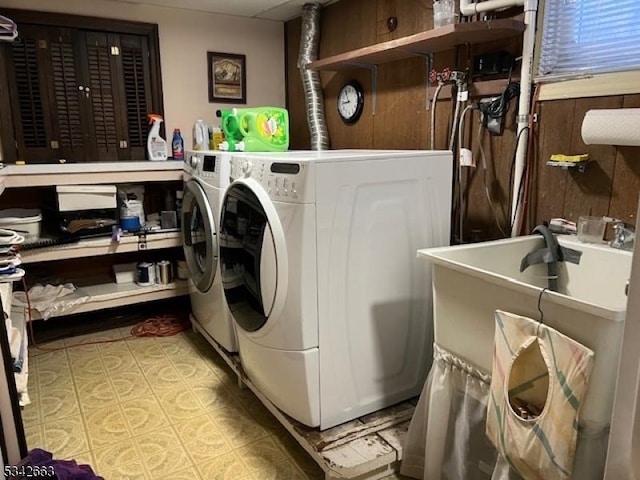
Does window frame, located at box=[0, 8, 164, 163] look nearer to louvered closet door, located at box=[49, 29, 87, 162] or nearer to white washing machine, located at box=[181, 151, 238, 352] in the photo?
louvered closet door, located at box=[49, 29, 87, 162]

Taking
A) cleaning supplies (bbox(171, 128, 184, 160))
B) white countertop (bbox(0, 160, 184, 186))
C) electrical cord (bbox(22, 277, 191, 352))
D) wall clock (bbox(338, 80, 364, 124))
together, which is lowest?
electrical cord (bbox(22, 277, 191, 352))

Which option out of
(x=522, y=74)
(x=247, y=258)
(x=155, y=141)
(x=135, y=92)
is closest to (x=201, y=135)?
(x=155, y=141)

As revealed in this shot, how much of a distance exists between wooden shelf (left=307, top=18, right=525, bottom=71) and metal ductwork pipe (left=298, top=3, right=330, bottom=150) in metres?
0.33

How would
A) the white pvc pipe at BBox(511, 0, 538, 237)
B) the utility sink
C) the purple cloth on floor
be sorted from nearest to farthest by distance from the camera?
the utility sink < the purple cloth on floor < the white pvc pipe at BBox(511, 0, 538, 237)

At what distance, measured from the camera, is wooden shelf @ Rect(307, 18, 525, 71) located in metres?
1.74

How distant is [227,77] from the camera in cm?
323

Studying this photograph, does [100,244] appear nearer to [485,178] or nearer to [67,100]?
[67,100]

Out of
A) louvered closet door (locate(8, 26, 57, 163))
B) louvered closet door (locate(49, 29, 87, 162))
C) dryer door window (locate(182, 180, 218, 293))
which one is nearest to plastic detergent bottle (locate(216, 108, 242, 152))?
dryer door window (locate(182, 180, 218, 293))

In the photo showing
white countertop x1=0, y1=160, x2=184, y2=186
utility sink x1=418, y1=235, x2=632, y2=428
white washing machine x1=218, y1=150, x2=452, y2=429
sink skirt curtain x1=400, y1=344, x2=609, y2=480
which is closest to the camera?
utility sink x1=418, y1=235, x2=632, y2=428

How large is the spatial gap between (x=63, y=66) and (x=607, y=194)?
290 cm

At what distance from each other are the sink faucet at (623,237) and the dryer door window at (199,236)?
1645 millimetres

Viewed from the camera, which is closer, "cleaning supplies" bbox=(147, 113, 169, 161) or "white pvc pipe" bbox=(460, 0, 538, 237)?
"white pvc pipe" bbox=(460, 0, 538, 237)

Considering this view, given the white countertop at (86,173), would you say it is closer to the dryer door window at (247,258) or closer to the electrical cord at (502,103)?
the dryer door window at (247,258)

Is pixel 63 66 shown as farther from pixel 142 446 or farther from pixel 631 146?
pixel 631 146
